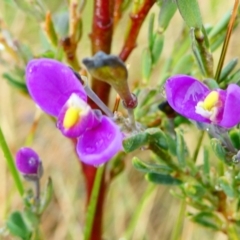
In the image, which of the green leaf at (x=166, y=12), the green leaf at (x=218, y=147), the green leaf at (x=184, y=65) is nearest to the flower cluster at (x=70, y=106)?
the green leaf at (x=218, y=147)

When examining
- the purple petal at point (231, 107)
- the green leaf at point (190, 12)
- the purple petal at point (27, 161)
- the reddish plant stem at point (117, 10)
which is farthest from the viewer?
the reddish plant stem at point (117, 10)

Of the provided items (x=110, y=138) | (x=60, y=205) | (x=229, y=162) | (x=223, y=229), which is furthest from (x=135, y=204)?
(x=110, y=138)

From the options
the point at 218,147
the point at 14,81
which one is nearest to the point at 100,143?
the point at 218,147

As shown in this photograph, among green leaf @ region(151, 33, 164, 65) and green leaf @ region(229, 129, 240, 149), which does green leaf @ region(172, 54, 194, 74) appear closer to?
green leaf @ region(151, 33, 164, 65)

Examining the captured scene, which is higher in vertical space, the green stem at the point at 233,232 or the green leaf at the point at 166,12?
the green leaf at the point at 166,12

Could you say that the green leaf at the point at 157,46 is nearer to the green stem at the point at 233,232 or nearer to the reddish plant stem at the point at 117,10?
the reddish plant stem at the point at 117,10

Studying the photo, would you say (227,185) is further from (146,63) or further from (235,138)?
(146,63)

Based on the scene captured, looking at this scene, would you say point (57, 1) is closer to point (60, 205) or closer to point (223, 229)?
point (60, 205)
